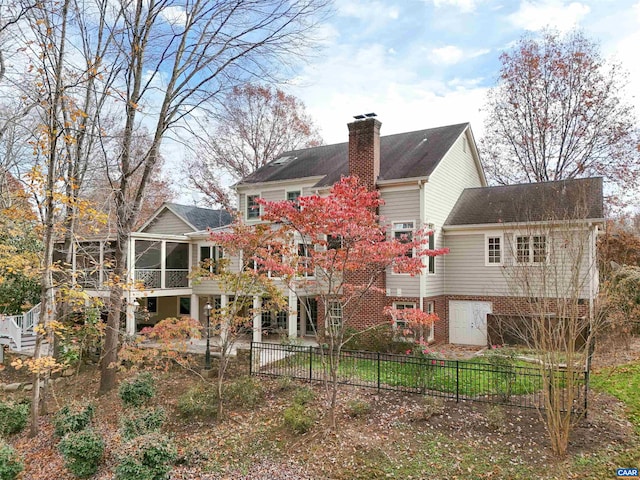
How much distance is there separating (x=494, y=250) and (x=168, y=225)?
48.0 ft

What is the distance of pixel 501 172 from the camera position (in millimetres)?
24609

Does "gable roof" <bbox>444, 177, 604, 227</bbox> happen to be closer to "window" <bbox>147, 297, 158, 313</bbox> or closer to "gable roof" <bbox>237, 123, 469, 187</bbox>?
"gable roof" <bbox>237, 123, 469, 187</bbox>

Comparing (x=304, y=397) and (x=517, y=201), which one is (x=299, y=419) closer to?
(x=304, y=397)

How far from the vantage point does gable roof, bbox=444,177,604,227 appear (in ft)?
47.2

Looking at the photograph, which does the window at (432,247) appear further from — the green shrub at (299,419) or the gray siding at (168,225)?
the gray siding at (168,225)

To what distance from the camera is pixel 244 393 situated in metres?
9.73

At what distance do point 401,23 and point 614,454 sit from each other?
34.4 ft

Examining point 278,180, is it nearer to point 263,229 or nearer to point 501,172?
point 263,229

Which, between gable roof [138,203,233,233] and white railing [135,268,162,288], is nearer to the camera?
white railing [135,268,162,288]

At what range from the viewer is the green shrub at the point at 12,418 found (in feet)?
32.3

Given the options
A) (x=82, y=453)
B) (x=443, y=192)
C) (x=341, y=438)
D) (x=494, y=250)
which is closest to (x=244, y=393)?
(x=341, y=438)

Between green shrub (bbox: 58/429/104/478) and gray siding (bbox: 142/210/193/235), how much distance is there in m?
12.9

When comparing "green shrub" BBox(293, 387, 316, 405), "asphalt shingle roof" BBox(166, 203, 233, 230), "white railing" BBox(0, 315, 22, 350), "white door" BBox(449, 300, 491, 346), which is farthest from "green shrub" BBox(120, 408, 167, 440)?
"asphalt shingle roof" BBox(166, 203, 233, 230)

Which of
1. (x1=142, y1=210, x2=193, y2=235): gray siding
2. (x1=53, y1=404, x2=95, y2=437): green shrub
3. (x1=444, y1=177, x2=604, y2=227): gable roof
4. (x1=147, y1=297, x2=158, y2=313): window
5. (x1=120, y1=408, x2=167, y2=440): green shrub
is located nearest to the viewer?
(x1=120, y1=408, x2=167, y2=440): green shrub
